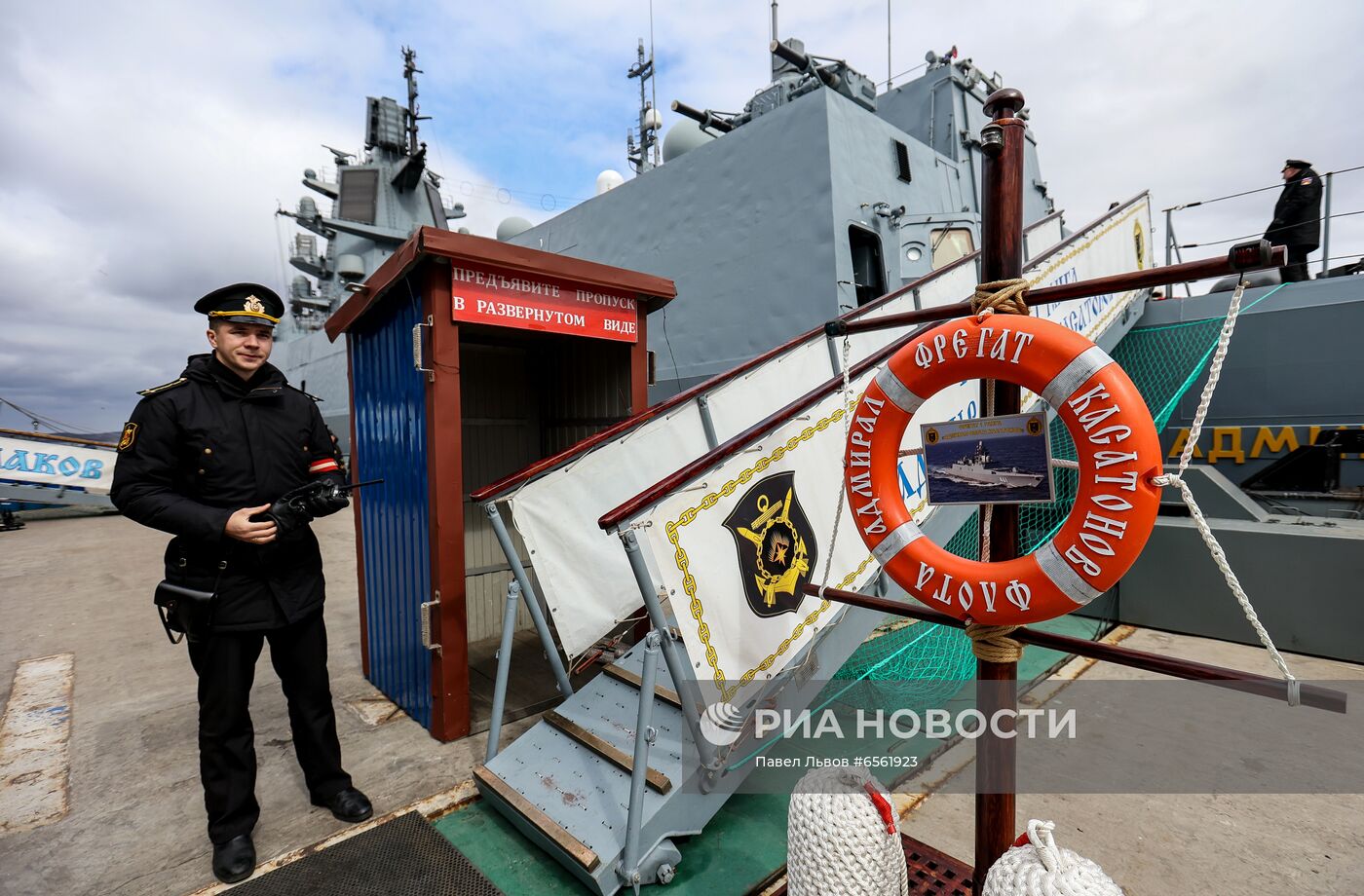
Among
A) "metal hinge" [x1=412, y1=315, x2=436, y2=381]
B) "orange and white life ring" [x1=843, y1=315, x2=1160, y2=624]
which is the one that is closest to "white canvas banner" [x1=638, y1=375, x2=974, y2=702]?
"orange and white life ring" [x1=843, y1=315, x2=1160, y2=624]

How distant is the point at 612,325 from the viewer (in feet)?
13.1

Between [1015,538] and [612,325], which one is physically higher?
[612,325]

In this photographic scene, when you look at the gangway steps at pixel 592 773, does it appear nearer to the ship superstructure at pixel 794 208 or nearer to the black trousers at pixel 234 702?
the black trousers at pixel 234 702

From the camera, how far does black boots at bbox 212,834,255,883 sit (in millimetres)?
2408

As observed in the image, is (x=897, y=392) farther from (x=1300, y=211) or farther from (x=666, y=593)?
(x=1300, y=211)

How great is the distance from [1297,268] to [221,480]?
9.39 metres

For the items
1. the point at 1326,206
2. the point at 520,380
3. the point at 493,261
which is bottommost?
the point at 520,380

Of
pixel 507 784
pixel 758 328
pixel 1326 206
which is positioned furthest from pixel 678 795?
pixel 1326 206

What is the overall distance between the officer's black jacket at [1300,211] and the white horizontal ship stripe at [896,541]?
Answer: 6723mm

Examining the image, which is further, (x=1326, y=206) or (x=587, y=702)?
(x=1326, y=206)

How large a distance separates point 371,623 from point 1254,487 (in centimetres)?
793

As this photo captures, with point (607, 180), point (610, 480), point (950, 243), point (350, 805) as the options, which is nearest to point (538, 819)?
point (350, 805)

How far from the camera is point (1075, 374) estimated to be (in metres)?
1.43

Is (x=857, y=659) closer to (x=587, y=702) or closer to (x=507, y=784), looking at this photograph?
(x=587, y=702)
